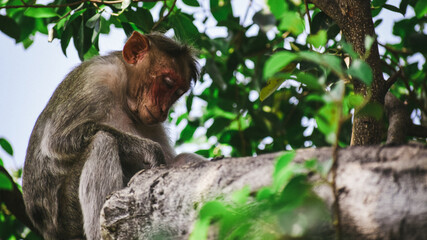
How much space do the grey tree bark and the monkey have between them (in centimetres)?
107

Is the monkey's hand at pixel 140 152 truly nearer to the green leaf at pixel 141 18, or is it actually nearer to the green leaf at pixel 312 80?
the green leaf at pixel 141 18

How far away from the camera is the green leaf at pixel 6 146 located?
608 centimetres

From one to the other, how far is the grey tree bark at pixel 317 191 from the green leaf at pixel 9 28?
2.12m

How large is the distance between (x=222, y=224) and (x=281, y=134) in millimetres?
3759

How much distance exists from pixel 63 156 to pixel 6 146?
1.05m

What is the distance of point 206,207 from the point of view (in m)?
1.92

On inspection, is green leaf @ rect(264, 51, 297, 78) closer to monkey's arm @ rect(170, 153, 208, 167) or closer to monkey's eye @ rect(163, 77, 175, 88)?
monkey's arm @ rect(170, 153, 208, 167)

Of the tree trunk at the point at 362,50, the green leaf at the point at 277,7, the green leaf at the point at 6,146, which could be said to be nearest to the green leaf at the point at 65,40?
the green leaf at the point at 6,146

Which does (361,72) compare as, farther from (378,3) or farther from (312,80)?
(378,3)

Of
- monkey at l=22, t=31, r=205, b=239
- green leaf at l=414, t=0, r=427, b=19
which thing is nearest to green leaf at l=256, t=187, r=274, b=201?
green leaf at l=414, t=0, r=427, b=19

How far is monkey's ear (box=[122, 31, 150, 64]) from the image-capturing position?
6.64 meters

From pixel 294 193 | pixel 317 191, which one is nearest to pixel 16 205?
pixel 317 191

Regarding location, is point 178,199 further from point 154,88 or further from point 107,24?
point 107,24

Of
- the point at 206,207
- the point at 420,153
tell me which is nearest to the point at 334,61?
the point at 206,207
